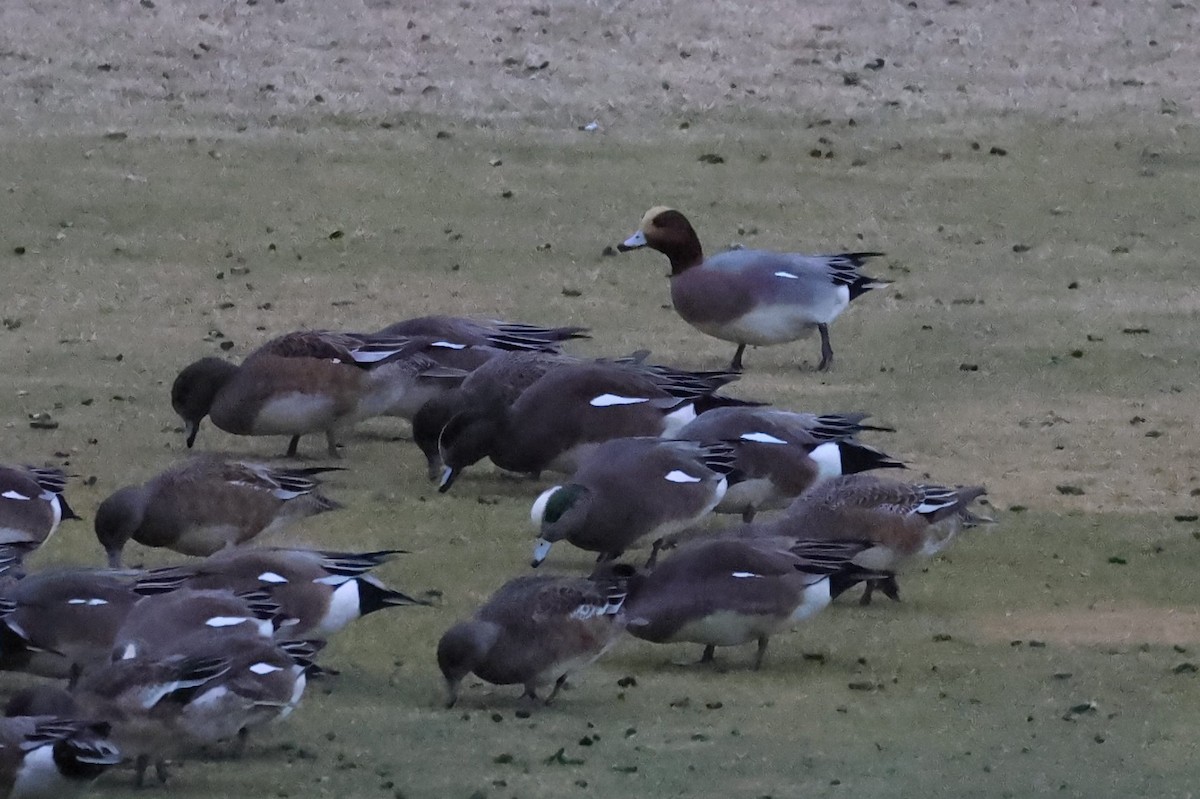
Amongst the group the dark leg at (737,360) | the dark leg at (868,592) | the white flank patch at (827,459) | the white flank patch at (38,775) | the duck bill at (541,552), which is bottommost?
the dark leg at (868,592)

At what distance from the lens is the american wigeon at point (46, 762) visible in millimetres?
4645

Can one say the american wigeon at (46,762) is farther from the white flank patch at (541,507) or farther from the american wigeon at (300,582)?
the white flank patch at (541,507)

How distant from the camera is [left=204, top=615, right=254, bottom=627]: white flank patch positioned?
18.4ft

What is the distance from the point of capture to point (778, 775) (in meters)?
5.30

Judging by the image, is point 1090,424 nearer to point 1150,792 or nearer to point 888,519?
point 888,519

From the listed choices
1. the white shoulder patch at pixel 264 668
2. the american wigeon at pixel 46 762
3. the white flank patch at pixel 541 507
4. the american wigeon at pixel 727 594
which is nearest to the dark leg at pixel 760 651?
the american wigeon at pixel 727 594

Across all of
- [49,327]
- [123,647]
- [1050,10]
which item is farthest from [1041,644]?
[1050,10]

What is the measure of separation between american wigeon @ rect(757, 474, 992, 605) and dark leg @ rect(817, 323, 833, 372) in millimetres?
3085

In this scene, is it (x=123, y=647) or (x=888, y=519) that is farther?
(x=888, y=519)

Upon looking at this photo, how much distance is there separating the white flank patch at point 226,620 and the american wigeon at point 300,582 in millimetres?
301

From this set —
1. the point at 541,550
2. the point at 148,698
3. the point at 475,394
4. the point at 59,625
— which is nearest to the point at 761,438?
the point at 541,550

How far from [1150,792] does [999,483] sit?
3280 millimetres

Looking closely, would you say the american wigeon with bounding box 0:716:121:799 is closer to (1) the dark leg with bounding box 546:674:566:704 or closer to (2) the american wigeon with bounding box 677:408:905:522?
(1) the dark leg with bounding box 546:674:566:704

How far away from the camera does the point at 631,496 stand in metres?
7.06
